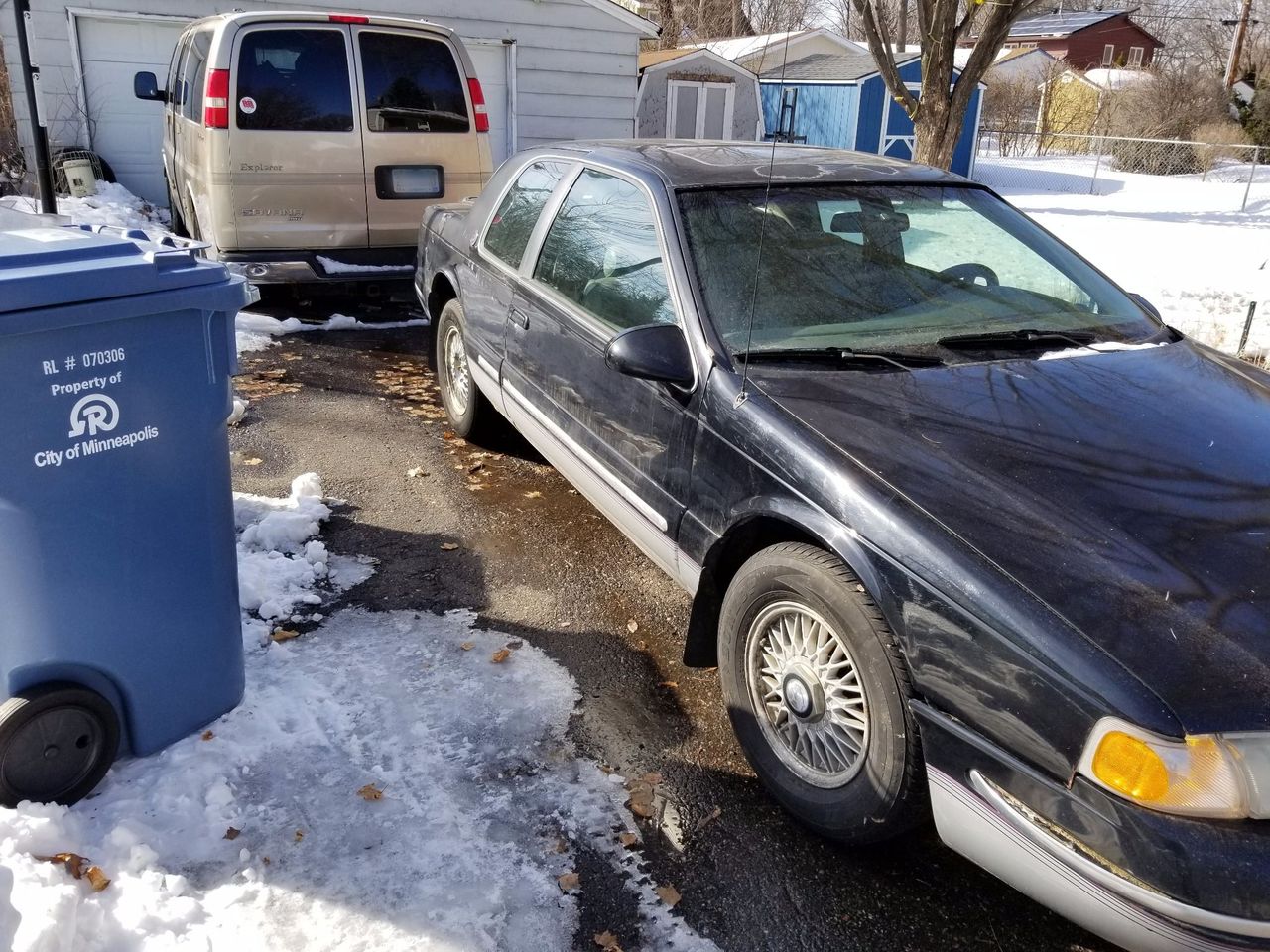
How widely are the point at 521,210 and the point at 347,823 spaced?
118 inches

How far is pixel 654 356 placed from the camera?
10.3ft

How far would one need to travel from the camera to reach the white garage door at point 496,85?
12945 millimetres

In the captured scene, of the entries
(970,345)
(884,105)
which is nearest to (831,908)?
(970,345)

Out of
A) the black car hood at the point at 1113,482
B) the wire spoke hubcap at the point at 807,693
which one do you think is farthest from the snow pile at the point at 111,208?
the black car hood at the point at 1113,482

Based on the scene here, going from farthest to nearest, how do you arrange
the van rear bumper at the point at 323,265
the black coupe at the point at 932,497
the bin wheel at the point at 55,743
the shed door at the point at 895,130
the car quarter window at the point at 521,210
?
the shed door at the point at 895,130, the van rear bumper at the point at 323,265, the car quarter window at the point at 521,210, the bin wheel at the point at 55,743, the black coupe at the point at 932,497

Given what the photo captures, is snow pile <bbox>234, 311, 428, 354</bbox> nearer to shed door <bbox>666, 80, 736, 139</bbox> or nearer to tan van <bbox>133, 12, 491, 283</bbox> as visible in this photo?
tan van <bbox>133, 12, 491, 283</bbox>

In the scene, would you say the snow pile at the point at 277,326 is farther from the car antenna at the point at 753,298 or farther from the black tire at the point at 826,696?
the black tire at the point at 826,696

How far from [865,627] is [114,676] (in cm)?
201

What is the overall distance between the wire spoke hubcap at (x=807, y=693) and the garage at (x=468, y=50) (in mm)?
11290

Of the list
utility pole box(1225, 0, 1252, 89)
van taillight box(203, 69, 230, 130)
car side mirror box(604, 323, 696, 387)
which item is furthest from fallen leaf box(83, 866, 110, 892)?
utility pole box(1225, 0, 1252, 89)

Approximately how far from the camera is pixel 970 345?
331 cm

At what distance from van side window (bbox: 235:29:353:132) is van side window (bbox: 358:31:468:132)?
0.19 metres

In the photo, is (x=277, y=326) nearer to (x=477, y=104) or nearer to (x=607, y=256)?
(x=477, y=104)

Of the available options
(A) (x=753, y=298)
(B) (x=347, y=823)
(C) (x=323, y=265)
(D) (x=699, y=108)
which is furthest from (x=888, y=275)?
(D) (x=699, y=108)
